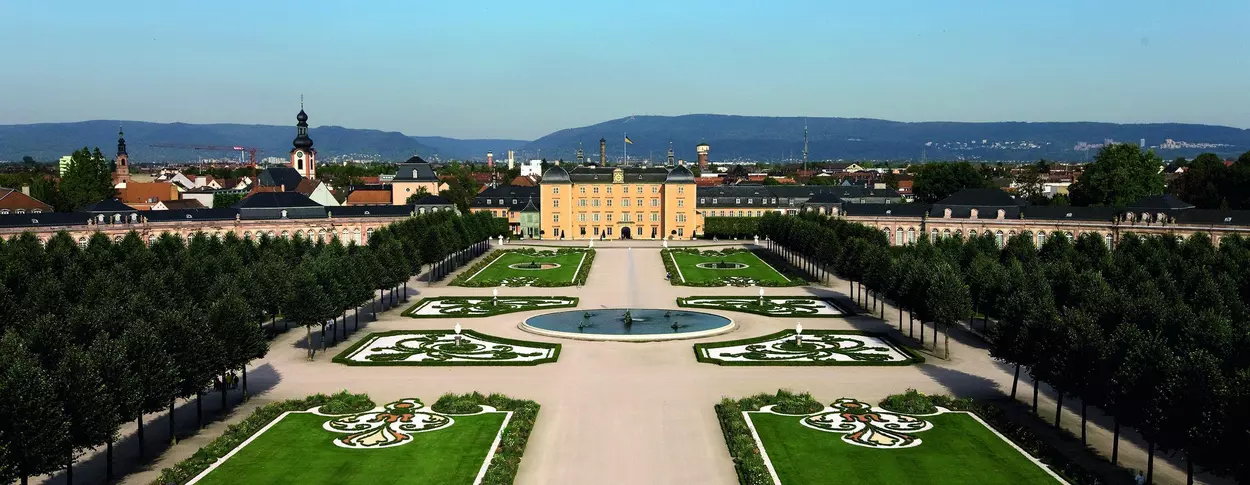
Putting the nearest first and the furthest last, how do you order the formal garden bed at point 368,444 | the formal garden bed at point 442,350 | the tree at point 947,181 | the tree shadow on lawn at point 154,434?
the formal garden bed at point 368,444 < the tree shadow on lawn at point 154,434 < the formal garden bed at point 442,350 < the tree at point 947,181

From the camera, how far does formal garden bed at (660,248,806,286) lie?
8719 centimetres

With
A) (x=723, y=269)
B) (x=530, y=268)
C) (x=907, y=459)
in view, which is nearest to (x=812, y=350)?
(x=907, y=459)

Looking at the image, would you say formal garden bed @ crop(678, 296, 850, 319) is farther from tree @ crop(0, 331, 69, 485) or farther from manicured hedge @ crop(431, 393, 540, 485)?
tree @ crop(0, 331, 69, 485)

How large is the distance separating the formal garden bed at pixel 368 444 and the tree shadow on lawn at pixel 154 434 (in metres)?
2.06

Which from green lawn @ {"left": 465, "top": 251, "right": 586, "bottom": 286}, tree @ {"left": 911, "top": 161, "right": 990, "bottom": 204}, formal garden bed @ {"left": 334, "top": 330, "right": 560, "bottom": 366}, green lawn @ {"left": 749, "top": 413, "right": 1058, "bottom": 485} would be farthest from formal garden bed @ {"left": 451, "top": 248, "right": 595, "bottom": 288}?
tree @ {"left": 911, "top": 161, "right": 990, "bottom": 204}

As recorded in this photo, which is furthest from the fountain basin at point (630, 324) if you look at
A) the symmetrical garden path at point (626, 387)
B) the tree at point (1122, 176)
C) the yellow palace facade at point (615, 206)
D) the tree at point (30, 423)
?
the tree at point (1122, 176)

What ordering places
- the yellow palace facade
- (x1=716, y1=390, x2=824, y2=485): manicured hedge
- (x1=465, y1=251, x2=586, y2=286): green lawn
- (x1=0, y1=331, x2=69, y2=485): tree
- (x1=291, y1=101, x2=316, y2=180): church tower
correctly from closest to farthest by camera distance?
(x1=0, y1=331, x2=69, y2=485): tree
(x1=716, y1=390, x2=824, y2=485): manicured hedge
(x1=465, y1=251, x2=586, y2=286): green lawn
the yellow palace facade
(x1=291, y1=101, x2=316, y2=180): church tower

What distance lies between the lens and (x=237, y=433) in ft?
122

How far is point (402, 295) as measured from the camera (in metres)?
80.1

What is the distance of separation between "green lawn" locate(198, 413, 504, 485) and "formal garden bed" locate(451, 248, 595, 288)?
157 ft

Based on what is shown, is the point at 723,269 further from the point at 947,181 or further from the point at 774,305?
the point at 947,181

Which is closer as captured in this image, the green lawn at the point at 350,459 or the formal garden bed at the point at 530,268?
the green lawn at the point at 350,459

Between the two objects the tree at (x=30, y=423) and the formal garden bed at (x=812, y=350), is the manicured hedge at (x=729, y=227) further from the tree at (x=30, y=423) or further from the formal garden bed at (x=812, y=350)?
the tree at (x=30, y=423)

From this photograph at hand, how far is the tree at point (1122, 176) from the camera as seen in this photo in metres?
128
